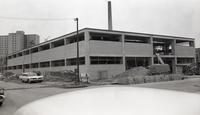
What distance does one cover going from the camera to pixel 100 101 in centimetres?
223

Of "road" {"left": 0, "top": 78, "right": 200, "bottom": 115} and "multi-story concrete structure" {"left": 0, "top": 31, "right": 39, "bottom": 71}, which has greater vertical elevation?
"multi-story concrete structure" {"left": 0, "top": 31, "right": 39, "bottom": 71}

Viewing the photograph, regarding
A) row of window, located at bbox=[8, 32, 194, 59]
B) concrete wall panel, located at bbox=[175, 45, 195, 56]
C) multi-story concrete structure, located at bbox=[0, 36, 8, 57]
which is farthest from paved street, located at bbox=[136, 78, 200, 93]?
multi-story concrete structure, located at bbox=[0, 36, 8, 57]

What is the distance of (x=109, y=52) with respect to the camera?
130 feet

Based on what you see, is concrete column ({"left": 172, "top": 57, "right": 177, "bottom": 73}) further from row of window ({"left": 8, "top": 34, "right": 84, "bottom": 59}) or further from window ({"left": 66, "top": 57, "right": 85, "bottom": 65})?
window ({"left": 66, "top": 57, "right": 85, "bottom": 65})

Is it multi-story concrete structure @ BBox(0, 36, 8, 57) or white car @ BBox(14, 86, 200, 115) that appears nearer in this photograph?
white car @ BBox(14, 86, 200, 115)

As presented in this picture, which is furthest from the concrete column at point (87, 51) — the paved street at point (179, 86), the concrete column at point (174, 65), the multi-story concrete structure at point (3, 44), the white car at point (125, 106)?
the multi-story concrete structure at point (3, 44)

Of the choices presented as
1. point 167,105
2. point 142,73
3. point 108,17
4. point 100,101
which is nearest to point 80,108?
point 100,101

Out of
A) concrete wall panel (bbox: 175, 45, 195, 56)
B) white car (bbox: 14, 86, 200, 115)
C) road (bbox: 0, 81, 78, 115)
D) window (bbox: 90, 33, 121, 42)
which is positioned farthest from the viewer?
concrete wall panel (bbox: 175, 45, 195, 56)

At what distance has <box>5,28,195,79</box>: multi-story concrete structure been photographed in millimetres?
37656

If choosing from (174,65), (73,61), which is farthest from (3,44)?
(174,65)

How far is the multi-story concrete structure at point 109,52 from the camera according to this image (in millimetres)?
37656

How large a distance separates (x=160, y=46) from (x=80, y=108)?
187 ft

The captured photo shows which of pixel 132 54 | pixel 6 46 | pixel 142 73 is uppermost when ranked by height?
pixel 6 46

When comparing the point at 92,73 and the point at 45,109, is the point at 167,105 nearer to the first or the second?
the point at 45,109
